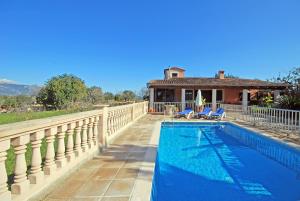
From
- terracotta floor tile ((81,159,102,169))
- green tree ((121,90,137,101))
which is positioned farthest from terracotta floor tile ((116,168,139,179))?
green tree ((121,90,137,101))

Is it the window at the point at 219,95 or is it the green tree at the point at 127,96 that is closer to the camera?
the window at the point at 219,95

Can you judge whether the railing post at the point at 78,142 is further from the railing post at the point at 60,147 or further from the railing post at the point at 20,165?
the railing post at the point at 20,165

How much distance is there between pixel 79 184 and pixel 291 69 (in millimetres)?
24080

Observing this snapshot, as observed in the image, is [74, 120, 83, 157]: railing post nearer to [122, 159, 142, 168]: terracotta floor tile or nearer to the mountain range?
[122, 159, 142, 168]: terracotta floor tile

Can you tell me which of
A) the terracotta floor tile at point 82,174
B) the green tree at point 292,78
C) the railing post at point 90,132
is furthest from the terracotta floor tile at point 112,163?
the green tree at point 292,78

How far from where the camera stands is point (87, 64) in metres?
40.8

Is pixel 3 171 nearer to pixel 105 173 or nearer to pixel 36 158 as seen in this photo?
pixel 36 158

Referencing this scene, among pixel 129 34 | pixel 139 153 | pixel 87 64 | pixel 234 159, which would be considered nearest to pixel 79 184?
pixel 139 153

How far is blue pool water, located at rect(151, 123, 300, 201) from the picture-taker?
15.5 feet

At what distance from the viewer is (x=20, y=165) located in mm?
2793

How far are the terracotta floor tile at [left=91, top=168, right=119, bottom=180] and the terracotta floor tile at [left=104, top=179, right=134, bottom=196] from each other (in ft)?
1.01

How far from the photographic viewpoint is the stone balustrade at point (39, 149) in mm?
2566

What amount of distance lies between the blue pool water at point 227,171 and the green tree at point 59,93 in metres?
24.6

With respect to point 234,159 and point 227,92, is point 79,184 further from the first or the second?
point 227,92
